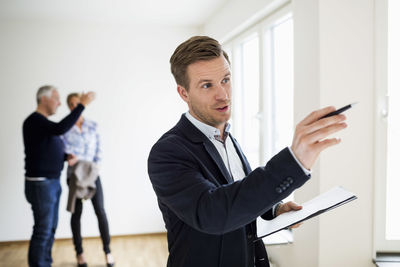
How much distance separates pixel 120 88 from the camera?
4855 mm

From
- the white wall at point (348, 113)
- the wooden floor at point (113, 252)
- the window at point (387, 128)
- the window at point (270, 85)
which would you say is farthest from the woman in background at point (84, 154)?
the window at point (387, 128)

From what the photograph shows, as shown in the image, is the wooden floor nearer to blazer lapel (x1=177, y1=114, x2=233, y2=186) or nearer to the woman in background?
the woman in background

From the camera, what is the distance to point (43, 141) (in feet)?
10.6

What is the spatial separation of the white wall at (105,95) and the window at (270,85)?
142 centimetres

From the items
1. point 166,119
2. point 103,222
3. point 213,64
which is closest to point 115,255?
point 103,222

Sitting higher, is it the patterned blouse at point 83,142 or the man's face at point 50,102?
the man's face at point 50,102

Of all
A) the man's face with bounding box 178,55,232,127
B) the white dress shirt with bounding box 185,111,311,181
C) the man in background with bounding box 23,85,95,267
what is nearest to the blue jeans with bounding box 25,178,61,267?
the man in background with bounding box 23,85,95,267

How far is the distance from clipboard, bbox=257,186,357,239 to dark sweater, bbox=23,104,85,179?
8.33ft

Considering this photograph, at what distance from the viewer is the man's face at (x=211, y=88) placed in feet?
3.22

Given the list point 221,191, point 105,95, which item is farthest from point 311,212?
point 105,95

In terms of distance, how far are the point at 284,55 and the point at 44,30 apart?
3.20 meters

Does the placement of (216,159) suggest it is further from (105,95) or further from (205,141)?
(105,95)

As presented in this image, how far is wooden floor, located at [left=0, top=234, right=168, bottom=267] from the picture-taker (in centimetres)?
396

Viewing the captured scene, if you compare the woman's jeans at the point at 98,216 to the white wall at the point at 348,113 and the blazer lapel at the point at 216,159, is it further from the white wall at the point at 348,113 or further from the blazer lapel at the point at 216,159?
the blazer lapel at the point at 216,159
